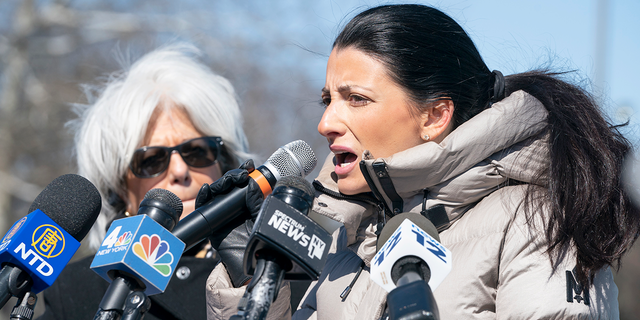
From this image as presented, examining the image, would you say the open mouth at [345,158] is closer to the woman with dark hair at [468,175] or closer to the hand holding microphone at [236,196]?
the woman with dark hair at [468,175]

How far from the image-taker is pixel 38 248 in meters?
1.63

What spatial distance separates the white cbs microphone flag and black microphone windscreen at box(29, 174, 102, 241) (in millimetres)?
1089

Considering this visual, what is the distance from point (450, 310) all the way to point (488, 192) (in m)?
0.52

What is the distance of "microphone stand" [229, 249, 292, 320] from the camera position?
118 centimetres

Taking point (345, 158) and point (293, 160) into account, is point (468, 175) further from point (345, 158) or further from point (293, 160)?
point (293, 160)

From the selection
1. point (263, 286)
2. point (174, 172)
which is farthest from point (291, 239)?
point (174, 172)

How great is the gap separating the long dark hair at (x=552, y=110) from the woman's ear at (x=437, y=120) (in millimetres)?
37

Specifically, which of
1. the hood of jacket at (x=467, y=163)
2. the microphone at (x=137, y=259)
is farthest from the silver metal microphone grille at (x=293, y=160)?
the microphone at (x=137, y=259)

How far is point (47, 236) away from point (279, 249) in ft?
2.85

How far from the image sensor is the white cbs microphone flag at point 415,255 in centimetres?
117

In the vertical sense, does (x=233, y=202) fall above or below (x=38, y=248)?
above

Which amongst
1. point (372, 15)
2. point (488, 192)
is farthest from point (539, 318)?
point (372, 15)

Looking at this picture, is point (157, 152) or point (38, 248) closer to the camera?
point (38, 248)

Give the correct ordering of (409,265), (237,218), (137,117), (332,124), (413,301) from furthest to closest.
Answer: (137,117) → (332,124) → (237,218) → (409,265) → (413,301)
